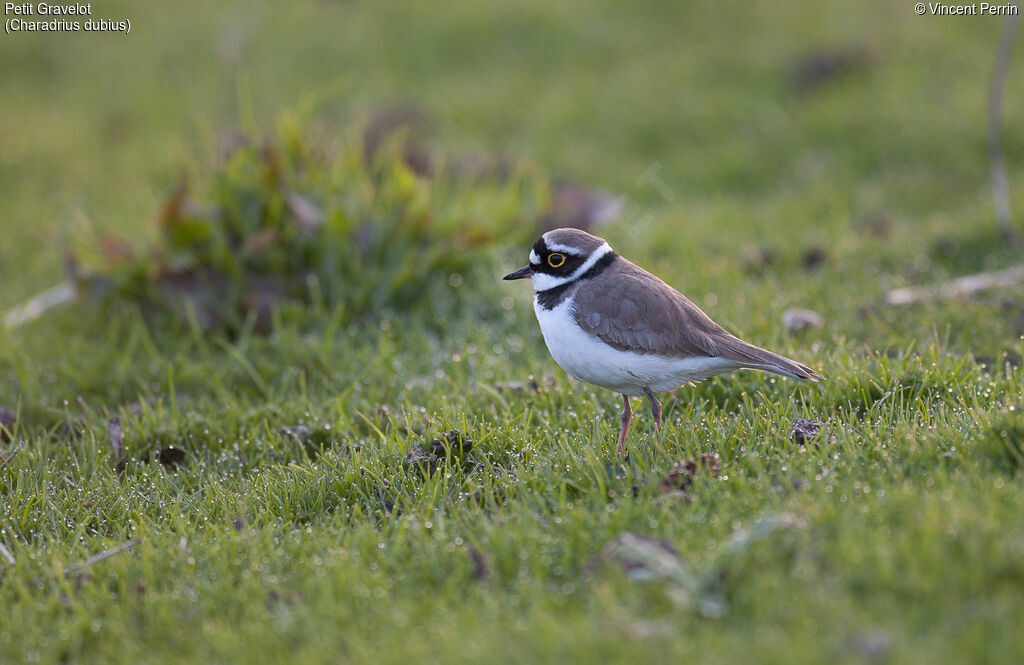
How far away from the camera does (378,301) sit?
7.07m

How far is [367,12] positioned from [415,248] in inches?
315

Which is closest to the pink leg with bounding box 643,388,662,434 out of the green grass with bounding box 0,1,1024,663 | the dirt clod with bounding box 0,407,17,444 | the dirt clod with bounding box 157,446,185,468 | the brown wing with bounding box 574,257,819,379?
the green grass with bounding box 0,1,1024,663

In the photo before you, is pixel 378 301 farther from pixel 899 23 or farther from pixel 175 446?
pixel 899 23

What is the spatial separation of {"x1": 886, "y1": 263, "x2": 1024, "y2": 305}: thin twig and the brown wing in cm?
219

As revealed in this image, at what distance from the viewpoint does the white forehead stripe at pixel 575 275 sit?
16.8ft

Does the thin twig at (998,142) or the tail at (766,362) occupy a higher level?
the thin twig at (998,142)

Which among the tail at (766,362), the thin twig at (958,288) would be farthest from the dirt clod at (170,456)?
the thin twig at (958,288)

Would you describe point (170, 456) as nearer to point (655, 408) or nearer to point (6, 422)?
point (6, 422)

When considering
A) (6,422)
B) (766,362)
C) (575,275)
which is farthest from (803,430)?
(6,422)

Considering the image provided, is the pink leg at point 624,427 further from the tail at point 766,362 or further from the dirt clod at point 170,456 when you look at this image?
the dirt clod at point 170,456

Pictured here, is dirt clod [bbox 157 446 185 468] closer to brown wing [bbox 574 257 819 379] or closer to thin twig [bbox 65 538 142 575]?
thin twig [bbox 65 538 142 575]

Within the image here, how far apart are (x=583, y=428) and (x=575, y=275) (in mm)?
831

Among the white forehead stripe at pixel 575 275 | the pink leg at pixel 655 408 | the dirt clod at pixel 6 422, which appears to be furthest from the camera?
the dirt clod at pixel 6 422

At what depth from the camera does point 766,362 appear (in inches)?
178
